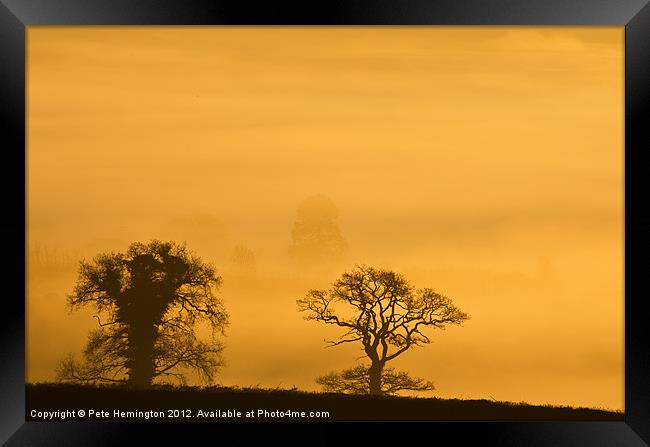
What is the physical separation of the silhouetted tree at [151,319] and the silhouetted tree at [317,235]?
1.42 ft

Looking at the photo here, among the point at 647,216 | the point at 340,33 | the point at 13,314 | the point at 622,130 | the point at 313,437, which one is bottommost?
the point at 313,437

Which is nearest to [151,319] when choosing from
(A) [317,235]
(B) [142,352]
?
(B) [142,352]

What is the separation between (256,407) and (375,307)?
756 millimetres

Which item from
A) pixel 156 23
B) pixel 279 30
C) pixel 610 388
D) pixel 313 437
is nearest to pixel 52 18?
pixel 156 23

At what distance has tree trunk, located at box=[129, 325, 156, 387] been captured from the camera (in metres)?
6.36

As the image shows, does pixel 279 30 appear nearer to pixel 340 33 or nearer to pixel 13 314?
pixel 340 33

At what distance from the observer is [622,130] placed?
6297mm

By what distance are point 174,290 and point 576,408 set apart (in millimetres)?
2043

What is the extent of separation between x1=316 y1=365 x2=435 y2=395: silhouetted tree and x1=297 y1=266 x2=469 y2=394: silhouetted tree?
2 centimetres

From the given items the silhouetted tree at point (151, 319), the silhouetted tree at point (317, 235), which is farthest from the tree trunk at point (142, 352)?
the silhouetted tree at point (317, 235)

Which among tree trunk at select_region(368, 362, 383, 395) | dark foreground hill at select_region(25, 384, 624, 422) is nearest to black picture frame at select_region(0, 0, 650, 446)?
dark foreground hill at select_region(25, 384, 624, 422)

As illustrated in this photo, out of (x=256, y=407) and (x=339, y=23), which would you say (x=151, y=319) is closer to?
(x=256, y=407)

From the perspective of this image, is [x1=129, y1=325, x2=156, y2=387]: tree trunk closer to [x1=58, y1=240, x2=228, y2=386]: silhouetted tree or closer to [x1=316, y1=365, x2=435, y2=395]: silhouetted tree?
[x1=58, y1=240, x2=228, y2=386]: silhouetted tree

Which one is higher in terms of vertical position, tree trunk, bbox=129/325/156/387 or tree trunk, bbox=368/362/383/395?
tree trunk, bbox=129/325/156/387
